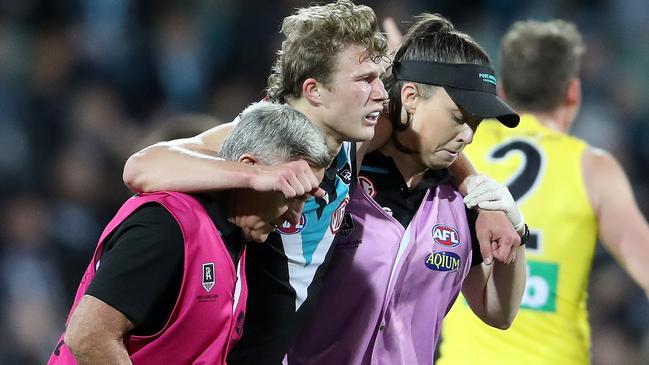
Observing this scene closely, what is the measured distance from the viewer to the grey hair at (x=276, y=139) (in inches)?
99.7

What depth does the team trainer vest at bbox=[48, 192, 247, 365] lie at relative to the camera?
2426 millimetres

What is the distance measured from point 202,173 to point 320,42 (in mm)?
568

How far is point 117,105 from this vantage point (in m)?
7.06

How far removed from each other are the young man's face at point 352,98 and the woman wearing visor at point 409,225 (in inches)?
10.3

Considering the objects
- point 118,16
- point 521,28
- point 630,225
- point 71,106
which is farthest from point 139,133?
point 630,225

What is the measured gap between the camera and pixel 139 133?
7008mm

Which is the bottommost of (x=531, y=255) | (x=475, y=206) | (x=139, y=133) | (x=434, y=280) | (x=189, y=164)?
(x=139, y=133)

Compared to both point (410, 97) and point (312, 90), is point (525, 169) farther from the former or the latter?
point (312, 90)

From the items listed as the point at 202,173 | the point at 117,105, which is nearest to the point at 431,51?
the point at 202,173

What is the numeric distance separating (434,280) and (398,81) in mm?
586

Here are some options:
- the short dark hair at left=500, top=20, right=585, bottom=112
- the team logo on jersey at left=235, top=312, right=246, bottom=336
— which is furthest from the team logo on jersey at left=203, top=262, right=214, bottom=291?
the short dark hair at left=500, top=20, right=585, bottom=112

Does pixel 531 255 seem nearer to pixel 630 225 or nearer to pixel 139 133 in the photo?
pixel 630 225

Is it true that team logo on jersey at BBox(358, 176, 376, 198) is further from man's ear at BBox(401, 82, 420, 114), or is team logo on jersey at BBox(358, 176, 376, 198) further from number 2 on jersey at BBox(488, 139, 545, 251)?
number 2 on jersey at BBox(488, 139, 545, 251)

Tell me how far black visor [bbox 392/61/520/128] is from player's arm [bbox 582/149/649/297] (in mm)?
1100
